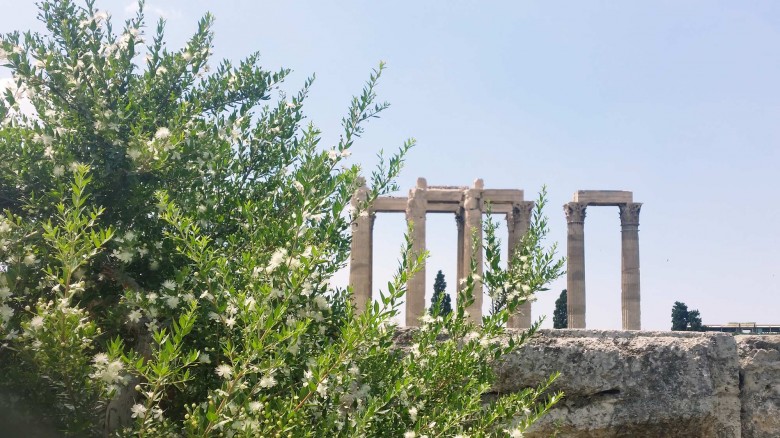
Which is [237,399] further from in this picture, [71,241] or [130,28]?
[130,28]

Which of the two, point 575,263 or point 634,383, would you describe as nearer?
point 634,383

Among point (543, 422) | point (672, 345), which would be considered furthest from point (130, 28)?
point (672, 345)

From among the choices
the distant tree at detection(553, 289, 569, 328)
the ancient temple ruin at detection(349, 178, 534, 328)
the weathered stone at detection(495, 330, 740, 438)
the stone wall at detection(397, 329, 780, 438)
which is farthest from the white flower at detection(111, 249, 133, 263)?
the distant tree at detection(553, 289, 569, 328)

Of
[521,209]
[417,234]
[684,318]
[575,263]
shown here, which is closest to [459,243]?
[521,209]

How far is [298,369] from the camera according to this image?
3.19m

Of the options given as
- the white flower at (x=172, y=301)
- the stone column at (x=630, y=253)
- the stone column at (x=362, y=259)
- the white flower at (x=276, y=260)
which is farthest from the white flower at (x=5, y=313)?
the stone column at (x=630, y=253)

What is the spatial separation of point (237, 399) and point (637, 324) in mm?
32601

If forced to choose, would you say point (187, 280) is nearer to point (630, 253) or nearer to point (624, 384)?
point (624, 384)

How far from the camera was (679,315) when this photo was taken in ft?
143

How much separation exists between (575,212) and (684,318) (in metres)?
14.0

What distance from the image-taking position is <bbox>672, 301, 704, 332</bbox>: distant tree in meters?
42.7

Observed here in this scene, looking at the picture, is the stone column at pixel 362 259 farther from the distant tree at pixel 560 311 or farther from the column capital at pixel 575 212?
the distant tree at pixel 560 311

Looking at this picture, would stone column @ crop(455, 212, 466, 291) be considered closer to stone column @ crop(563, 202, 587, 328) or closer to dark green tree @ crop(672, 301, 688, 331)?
stone column @ crop(563, 202, 587, 328)

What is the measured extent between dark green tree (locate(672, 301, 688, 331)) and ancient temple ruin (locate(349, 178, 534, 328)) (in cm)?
1523
